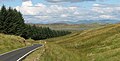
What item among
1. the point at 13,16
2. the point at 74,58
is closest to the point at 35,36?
the point at 13,16

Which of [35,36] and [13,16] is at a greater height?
[13,16]

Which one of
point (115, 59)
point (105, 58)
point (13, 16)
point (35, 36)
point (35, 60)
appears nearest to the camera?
point (35, 60)

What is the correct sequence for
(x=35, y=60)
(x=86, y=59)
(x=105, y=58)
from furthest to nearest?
(x=86, y=59) → (x=105, y=58) → (x=35, y=60)

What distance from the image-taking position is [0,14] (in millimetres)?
116562

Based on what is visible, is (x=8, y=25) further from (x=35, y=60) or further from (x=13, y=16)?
(x=35, y=60)

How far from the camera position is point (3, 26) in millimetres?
112438

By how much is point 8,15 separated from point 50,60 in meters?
82.2

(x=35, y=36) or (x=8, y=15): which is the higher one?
(x=8, y=15)

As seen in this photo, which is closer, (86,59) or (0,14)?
(86,59)

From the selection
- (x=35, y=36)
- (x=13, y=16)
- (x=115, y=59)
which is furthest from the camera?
(x=35, y=36)

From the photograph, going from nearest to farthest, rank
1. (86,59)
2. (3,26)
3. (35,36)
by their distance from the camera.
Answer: (86,59)
(3,26)
(35,36)

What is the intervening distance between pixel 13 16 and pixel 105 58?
8456cm

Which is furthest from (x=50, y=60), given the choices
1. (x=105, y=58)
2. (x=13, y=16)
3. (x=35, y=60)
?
(x=13, y=16)

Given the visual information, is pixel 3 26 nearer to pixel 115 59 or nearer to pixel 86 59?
pixel 86 59
